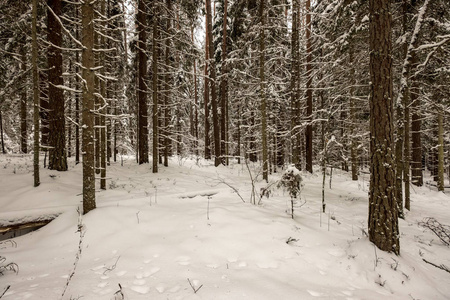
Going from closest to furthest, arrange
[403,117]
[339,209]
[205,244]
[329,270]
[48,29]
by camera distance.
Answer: [329,270] → [205,244] → [403,117] → [339,209] → [48,29]

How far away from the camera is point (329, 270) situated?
12.2 ft

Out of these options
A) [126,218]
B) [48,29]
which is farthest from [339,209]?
[48,29]

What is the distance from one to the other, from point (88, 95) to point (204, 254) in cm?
437

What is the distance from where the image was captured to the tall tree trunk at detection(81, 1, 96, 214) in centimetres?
520

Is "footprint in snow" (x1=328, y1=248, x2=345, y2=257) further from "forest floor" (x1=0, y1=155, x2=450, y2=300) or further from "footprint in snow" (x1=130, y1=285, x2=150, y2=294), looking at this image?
"footprint in snow" (x1=130, y1=285, x2=150, y2=294)

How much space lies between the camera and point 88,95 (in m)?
5.21

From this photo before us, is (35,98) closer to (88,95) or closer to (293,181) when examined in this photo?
(88,95)

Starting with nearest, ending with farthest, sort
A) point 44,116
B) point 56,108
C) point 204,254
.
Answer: point 204,254
point 56,108
point 44,116

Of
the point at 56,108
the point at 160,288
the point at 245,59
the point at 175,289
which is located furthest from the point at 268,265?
the point at 56,108

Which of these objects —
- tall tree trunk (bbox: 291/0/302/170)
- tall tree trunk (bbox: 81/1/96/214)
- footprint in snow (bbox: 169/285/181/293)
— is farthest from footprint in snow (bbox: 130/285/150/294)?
tall tree trunk (bbox: 291/0/302/170)

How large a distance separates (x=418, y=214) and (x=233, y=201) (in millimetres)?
6982

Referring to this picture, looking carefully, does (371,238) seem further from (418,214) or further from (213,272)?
(418,214)

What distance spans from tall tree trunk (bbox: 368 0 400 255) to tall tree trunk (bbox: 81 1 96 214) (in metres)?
6.09

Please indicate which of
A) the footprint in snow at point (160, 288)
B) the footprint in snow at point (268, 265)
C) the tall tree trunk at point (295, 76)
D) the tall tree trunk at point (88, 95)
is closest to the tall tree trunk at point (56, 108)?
the tall tree trunk at point (88, 95)
